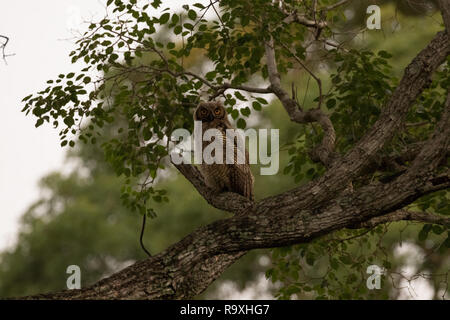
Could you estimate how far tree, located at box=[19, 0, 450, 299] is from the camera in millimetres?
4137

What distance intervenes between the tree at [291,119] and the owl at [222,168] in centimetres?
12

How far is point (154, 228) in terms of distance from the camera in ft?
61.1

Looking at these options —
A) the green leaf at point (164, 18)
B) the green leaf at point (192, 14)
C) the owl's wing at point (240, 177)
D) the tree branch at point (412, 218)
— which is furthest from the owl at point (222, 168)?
the tree branch at point (412, 218)

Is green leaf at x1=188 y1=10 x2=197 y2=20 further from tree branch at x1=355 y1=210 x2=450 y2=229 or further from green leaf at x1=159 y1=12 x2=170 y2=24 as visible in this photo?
tree branch at x1=355 y1=210 x2=450 y2=229

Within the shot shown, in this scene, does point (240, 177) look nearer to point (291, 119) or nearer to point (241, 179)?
point (241, 179)

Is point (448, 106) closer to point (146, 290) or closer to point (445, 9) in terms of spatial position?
point (445, 9)

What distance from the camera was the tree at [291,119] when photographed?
414 cm

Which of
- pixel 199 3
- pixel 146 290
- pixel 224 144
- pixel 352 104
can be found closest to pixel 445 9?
pixel 352 104

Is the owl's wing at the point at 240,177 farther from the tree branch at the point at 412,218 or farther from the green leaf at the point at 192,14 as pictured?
the green leaf at the point at 192,14

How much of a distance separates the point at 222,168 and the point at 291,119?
2.75 ft

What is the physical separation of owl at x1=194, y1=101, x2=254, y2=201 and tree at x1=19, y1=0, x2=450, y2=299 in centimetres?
12

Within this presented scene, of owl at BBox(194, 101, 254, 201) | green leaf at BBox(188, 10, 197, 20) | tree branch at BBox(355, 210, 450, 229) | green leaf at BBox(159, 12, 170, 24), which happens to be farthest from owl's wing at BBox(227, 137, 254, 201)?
green leaf at BBox(159, 12, 170, 24)

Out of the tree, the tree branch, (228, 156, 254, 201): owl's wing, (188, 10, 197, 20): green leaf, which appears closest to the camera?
the tree
